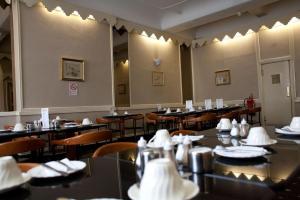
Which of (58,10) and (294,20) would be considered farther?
(294,20)

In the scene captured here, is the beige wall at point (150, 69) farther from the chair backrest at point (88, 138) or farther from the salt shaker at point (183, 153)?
the salt shaker at point (183, 153)

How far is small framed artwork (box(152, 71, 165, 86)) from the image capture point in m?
8.31

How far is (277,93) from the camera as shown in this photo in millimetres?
8086

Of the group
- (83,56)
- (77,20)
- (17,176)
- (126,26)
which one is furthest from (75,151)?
(126,26)

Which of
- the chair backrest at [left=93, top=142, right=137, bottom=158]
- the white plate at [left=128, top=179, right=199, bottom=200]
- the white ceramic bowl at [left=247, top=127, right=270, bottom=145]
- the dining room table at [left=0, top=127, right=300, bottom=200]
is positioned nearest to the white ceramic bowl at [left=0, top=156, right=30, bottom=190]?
the dining room table at [left=0, top=127, right=300, bottom=200]

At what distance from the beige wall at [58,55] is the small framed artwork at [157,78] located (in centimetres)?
181

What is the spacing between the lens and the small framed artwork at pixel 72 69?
5960 mm

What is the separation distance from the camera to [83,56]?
251 inches

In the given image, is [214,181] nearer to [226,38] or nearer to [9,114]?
[9,114]

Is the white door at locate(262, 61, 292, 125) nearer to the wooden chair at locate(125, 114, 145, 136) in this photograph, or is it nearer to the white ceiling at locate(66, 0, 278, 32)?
the white ceiling at locate(66, 0, 278, 32)

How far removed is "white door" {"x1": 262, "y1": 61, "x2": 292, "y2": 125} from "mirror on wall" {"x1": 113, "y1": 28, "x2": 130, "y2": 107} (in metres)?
4.40

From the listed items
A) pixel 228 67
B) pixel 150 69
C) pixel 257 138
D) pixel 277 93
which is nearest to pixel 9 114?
pixel 150 69

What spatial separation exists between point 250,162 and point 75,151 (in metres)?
2.48

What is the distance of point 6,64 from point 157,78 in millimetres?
4330
